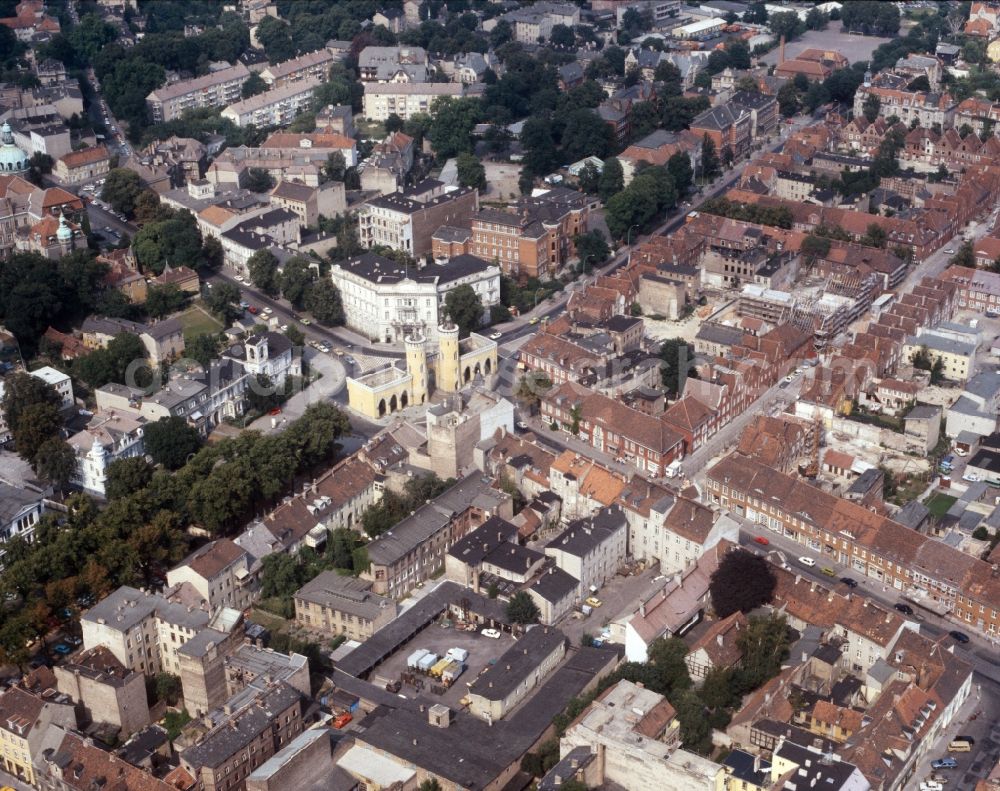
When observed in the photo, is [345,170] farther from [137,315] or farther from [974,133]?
[974,133]

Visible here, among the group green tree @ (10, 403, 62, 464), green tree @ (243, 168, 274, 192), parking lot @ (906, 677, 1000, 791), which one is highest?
green tree @ (243, 168, 274, 192)

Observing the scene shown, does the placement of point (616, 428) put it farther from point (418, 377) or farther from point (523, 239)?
point (523, 239)

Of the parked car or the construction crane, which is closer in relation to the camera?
the parked car

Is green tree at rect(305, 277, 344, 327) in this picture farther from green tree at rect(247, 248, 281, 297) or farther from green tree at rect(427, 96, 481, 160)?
green tree at rect(427, 96, 481, 160)

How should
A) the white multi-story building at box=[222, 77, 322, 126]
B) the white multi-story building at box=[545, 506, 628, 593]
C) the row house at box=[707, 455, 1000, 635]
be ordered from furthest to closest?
the white multi-story building at box=[222, 77, 322, 126] → the white multi-story building at box=[545, 506, 628, 593] → the row house at box=[707, 455, 1000, 635]

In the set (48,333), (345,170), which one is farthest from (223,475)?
(345,170)

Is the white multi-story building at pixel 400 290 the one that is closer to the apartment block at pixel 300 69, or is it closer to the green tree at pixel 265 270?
the green tree at pixel 265 270

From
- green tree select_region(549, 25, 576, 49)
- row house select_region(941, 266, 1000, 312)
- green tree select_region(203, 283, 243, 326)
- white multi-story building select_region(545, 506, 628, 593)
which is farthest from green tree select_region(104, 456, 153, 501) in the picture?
green tree select_region(549, 25, 576, 49)
